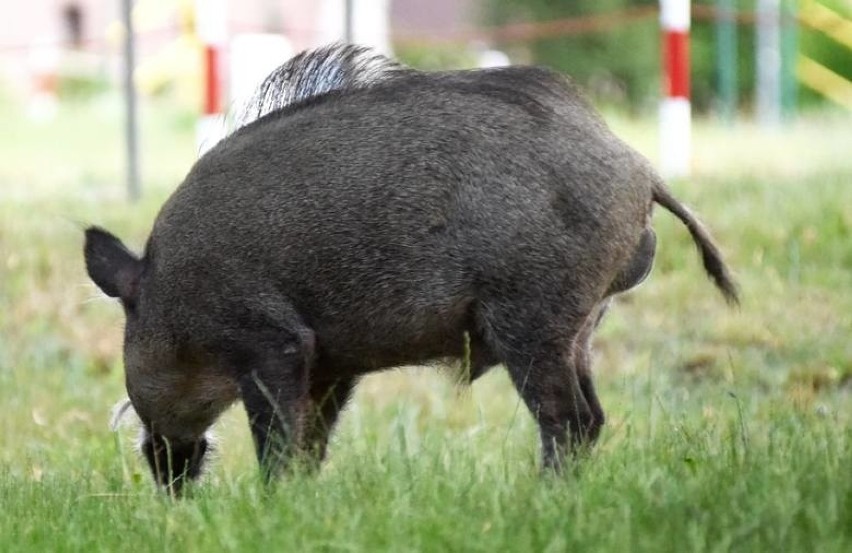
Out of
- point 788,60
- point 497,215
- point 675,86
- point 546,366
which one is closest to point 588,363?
point 546,366

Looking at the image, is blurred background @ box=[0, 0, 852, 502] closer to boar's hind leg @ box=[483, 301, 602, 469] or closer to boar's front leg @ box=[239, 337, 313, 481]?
boar's hind leg @ box=[483, 301, 602, 469]

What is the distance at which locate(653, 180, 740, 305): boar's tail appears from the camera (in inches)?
185

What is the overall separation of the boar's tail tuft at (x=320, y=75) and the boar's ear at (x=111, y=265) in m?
0.52

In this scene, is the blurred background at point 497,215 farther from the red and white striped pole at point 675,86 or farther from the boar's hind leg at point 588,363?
the red and white striped pole at point 675,86

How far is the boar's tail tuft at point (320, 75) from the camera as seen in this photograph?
4.91 meters

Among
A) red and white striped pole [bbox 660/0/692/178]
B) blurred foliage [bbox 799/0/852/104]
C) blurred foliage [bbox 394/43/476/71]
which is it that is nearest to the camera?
red and white striped pole [bbox 660/0/692/178]

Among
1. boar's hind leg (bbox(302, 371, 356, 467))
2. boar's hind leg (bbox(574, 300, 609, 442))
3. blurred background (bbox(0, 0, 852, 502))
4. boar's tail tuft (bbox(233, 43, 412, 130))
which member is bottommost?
blurred background (bbox(0, 0, 852, 502))

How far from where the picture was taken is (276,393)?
14.8 feet

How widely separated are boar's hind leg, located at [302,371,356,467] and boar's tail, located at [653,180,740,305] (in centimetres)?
110

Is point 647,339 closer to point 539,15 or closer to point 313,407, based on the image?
point 313,407

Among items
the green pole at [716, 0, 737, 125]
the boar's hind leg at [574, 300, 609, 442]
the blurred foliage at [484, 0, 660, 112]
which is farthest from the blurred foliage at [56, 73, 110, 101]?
the boar's hind leg at [574, 300, 609, 442]

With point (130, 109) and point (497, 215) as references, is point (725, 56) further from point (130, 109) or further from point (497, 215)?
point (497, 215)

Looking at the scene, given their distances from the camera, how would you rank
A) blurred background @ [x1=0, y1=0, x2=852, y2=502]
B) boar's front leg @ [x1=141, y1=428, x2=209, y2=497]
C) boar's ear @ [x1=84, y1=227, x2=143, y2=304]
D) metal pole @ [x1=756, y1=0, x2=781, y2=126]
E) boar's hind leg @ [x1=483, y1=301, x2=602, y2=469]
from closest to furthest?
boar's hind leg @ [x1=483, y1=301, x2=602, y2=469] < boar's ear @ [x1=84, y1=227, x2=143, y2=304] < boar's front leg @ [x1=141, y1=428, x2=209, y2=497] < blurred background @ [x1=0, y1=0, x2=852, y2=502] < metal pole @ [x1=756, y1=0, x2=781, y2=126]

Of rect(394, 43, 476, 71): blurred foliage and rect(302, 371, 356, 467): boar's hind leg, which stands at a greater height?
rect(302, 371, 356, 467): boar's hind leg
